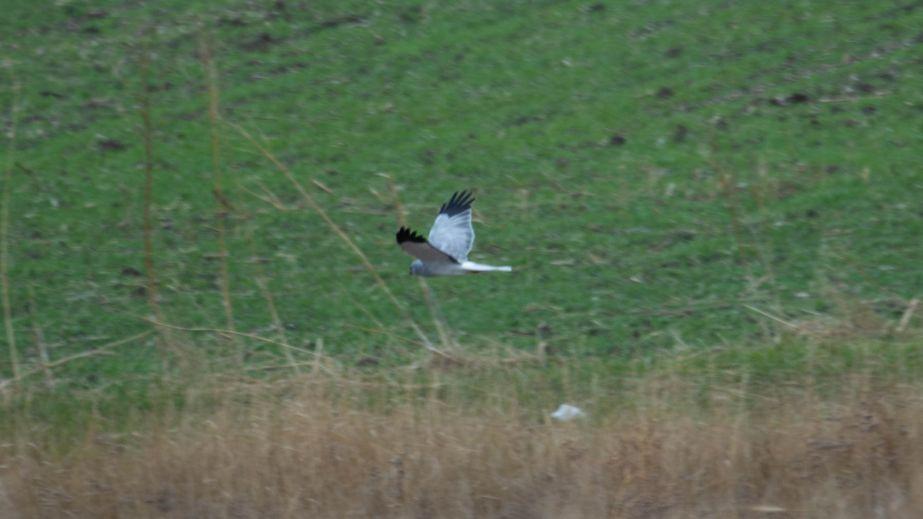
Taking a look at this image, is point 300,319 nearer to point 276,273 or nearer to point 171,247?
point 276,273

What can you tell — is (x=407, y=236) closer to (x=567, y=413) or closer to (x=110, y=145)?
(x=567, y=413)

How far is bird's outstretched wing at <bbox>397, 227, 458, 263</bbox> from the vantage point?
681 cm

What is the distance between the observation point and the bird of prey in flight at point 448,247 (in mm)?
7180

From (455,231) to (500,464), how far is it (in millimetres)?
1615

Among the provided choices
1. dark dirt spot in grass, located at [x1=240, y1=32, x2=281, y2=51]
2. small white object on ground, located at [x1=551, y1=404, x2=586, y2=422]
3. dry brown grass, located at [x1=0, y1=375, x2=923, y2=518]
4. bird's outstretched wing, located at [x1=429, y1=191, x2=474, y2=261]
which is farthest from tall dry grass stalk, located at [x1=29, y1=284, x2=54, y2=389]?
dark dirt spot in grass, located at [x1=240, y1=32, x2=281, y2=51]

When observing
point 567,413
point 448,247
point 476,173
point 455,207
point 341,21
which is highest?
point 455,207

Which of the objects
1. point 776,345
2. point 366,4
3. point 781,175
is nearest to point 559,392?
point 776,345

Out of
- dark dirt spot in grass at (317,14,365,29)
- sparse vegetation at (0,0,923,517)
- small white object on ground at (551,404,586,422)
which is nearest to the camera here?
sparse vegetation at (0,0,923,517)

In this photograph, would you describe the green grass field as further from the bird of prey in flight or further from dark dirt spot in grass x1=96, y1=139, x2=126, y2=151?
the bird of prey in flight

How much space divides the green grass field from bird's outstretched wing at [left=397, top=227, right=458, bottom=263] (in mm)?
507

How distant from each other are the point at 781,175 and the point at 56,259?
5.35 meters

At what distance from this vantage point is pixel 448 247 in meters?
7.75

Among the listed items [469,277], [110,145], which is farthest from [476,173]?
[110,145]

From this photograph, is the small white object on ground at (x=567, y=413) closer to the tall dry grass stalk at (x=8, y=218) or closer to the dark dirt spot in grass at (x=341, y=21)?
the tall dry grass stalk at (x=8, y=218)
